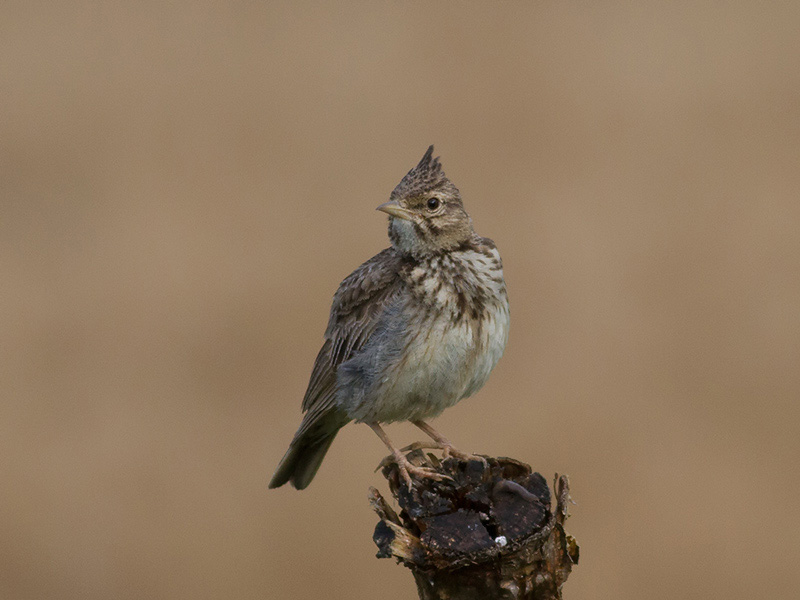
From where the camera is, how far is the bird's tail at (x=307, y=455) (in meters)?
5.24

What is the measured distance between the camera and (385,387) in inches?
186

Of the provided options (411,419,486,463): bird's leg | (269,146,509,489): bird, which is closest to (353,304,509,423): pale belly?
(269,146,509,489): bird

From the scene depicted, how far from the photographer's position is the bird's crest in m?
4.74

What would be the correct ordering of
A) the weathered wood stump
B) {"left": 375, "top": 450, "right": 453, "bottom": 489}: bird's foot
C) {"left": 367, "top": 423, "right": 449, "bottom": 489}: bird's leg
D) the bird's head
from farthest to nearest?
the bird's head, {"left": 367, "top": 423, "right": 449, "bottom": 489}: bird's leg, {"left": 375, "top": 450, "right": 453, "bottom": 489}: bird's foot, the weathered wood stump

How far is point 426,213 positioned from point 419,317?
19.1 inches

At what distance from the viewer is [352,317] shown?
4.93m

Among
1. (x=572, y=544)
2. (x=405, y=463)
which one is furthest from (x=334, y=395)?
(x=572, y=544)

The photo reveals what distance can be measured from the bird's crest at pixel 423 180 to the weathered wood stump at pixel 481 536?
65.9 inches

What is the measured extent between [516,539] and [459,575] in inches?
8.0

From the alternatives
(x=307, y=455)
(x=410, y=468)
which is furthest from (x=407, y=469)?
(x=307, y=455)

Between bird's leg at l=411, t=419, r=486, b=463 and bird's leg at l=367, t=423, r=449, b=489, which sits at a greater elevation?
bird's leg at l=367, t=423, r=449, b=489

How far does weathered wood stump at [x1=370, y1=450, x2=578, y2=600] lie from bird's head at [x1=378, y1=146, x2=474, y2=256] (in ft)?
5.16

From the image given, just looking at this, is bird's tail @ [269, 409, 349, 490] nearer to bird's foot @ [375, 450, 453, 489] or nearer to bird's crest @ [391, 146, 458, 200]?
bird's foot @ [375, 450, 453, 489]

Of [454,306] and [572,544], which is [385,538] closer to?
[572,544]
